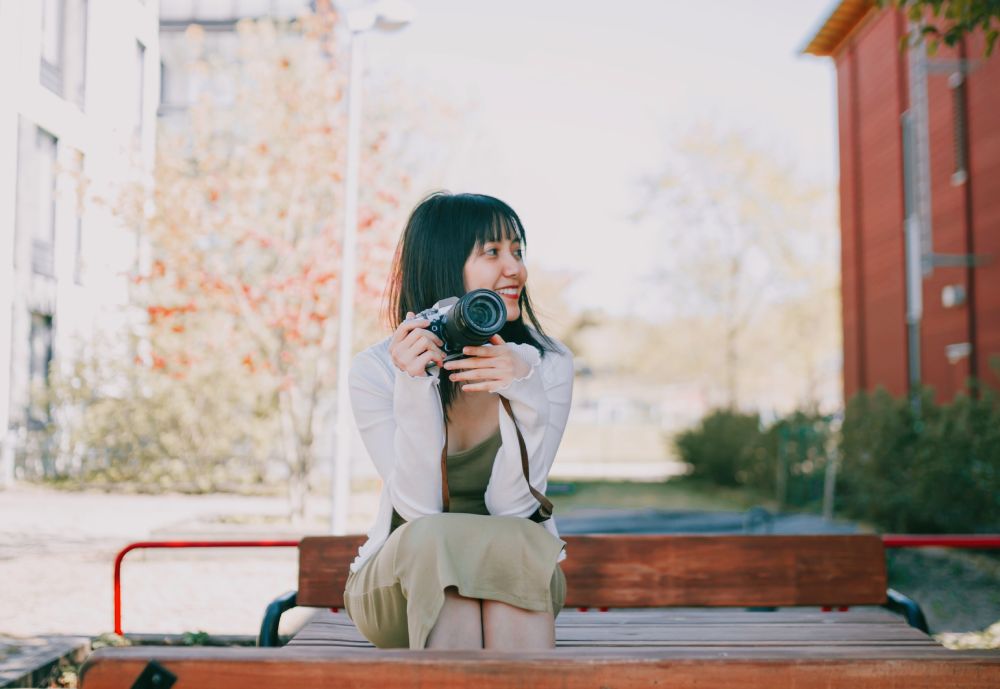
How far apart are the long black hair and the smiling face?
15mm

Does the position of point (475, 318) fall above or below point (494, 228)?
below

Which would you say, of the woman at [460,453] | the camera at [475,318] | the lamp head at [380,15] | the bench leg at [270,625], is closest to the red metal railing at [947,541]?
the woman at [460,453]

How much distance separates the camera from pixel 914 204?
1457cm

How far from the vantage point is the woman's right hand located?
7.43 feet

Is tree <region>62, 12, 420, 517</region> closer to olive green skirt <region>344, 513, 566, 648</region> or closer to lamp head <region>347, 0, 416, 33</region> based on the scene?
lamp head <region>347, 0, 416, 33</region>

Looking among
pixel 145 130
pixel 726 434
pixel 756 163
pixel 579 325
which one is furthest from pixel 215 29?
pixel 579 325

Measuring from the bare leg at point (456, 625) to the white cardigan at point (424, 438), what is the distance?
0.24 metres

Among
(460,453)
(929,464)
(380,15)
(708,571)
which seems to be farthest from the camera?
(929,464)

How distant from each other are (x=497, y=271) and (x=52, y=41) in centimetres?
302

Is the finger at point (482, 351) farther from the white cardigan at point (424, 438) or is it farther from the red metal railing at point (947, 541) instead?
the red metal railing at point (947, 541)

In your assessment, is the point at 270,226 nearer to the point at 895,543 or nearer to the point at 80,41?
the point at 80,41

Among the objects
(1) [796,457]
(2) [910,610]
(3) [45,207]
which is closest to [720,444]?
(1) [796,457]

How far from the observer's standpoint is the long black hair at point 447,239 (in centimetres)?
263

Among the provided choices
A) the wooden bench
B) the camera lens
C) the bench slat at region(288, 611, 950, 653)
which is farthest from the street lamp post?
the camera lens
